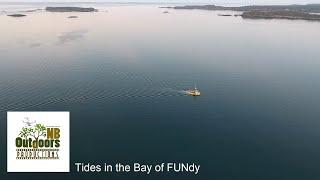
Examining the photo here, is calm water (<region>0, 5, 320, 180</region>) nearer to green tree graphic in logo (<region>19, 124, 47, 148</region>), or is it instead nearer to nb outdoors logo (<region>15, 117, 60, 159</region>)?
nb outdoors logo (<region>15, 117, 60, 159</region>)

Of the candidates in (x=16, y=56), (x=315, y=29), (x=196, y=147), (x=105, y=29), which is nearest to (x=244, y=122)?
(x=196, y=147)

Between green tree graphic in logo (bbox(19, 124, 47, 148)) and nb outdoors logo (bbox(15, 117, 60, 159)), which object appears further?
green tree graphic in logo (bbox(19, 124, 47, 148))

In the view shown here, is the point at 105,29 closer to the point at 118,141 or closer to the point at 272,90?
the point at 272,90

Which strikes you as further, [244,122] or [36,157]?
[244,122]

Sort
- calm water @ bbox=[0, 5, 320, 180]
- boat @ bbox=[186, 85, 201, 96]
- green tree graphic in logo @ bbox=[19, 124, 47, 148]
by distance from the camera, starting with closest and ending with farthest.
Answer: green tree graphic in logo @ bbox=[19, 124, 47, 148], calm water @ bbox=[0, 5, 320, 180], boat @ bbox=[186, 85, 201, 96]

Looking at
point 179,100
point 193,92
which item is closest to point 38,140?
point 179,100

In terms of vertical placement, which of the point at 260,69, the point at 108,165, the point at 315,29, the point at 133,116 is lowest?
the point at 108,165

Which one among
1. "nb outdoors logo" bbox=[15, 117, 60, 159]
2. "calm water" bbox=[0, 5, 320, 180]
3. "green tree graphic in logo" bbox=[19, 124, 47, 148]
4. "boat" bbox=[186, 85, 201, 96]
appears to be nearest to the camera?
"nb outdoors logo" bbox=[15, 117, 60, 159]

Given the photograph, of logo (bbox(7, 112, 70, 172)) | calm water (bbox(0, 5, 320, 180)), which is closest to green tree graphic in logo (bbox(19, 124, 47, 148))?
logo (bbox(7, 112, 70, 172))
